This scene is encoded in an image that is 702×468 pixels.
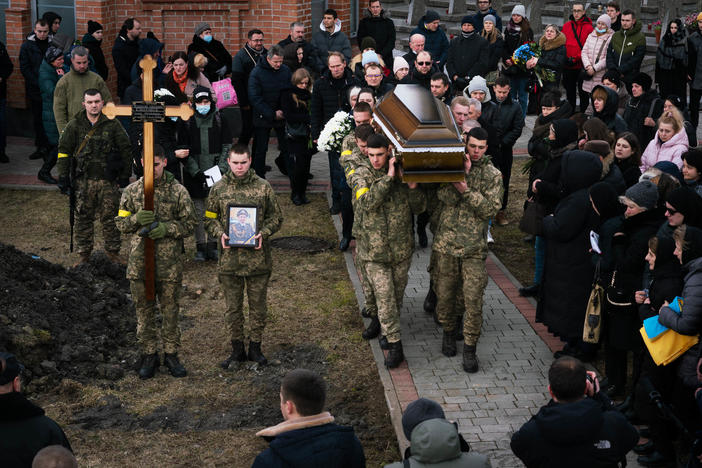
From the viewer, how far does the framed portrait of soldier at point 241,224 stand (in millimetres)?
8109

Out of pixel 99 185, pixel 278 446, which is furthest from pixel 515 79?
pixel 278 446

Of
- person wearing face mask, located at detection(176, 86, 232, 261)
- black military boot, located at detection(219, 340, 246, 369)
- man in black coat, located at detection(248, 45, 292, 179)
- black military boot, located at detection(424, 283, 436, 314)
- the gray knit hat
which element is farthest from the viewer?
man in black coat, located at detection(248, 45, 292, 179)

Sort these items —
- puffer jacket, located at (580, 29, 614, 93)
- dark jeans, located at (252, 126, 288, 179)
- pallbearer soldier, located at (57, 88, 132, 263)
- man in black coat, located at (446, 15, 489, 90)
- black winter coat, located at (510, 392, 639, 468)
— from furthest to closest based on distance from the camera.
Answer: puffer jacket, located at (580, 29, 614, 93) < man in black coat, located at (446, 15, 489, 90) < dark jeans, located at (252, 126, 288, 179) < pallbearer soldier, located at (57, 88, 132, 263) < black winter coat, located at (510, 392, 639, 468)

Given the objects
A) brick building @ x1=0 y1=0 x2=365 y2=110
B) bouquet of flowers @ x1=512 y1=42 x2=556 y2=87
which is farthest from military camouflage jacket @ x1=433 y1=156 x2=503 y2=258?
brick building @ x1=0 y1=0 x2=365 y2=110

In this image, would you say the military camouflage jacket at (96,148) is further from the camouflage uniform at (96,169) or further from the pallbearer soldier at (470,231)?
the pallbearer soldier at (470,231)

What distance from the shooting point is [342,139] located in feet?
34.7

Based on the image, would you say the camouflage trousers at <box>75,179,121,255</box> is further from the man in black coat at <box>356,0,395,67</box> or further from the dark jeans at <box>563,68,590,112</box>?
the dark jeans at <box>563,68,590,112</box>

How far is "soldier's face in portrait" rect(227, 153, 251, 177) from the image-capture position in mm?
8094

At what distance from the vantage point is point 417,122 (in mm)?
7762

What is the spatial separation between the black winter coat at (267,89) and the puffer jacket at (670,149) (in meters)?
5.50

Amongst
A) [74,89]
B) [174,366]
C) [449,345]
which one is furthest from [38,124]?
[449,345]

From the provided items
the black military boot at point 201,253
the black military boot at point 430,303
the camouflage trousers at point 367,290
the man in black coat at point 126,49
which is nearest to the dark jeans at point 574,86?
the man in black coat at point 126,49

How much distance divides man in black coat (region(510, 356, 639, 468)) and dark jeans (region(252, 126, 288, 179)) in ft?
29.5

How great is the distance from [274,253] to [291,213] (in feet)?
5.69
